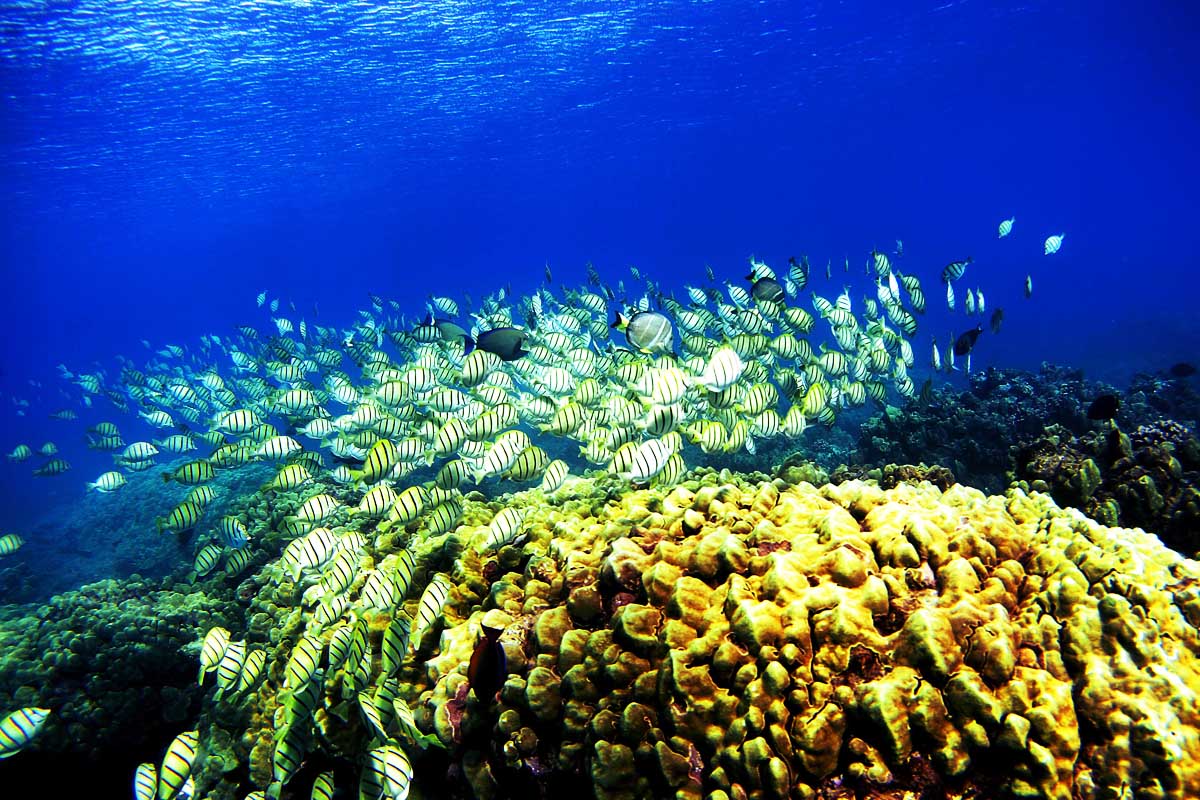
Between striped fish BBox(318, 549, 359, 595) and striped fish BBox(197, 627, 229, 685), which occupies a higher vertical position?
striped fish BBox(318, 549, 359, 595)

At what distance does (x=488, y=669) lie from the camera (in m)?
3.02

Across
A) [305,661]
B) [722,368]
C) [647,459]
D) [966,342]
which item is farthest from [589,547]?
[966,342]

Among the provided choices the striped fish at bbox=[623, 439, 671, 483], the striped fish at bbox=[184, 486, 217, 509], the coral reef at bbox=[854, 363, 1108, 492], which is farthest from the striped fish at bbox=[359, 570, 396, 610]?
the coral reef at bbox=[854, 363, 1108, 492]

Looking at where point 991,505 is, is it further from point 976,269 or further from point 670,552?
point 976,269

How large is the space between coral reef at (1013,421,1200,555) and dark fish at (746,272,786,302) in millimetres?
3589

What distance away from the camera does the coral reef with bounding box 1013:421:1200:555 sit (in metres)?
5.16

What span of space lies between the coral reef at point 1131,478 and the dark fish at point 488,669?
5288mm

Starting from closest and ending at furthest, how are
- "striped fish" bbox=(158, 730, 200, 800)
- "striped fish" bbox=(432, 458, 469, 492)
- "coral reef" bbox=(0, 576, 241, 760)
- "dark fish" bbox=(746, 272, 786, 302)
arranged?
1. "striped fish" bbox=(158, 730, 200, 800)
2. "striped fish" bbox=(432, 458, 469, 492)
3. "coral reef" bbox=(0, 576, 241, 760)
4. "dark fish" bbox=(746, 272, 786, 302)

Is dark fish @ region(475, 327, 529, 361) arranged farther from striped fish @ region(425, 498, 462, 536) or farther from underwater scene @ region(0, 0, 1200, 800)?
striped fish @ region(425, 498, 462, 536)

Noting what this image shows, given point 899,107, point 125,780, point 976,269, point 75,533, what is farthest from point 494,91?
point 976,269

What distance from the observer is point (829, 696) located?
2.38 meters

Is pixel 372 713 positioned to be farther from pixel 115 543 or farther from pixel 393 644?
pixel 115 543

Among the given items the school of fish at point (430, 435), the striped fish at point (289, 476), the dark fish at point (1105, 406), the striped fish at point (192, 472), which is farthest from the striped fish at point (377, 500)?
the dark fish at point (1105, 406)

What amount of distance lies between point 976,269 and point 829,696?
324 ft
